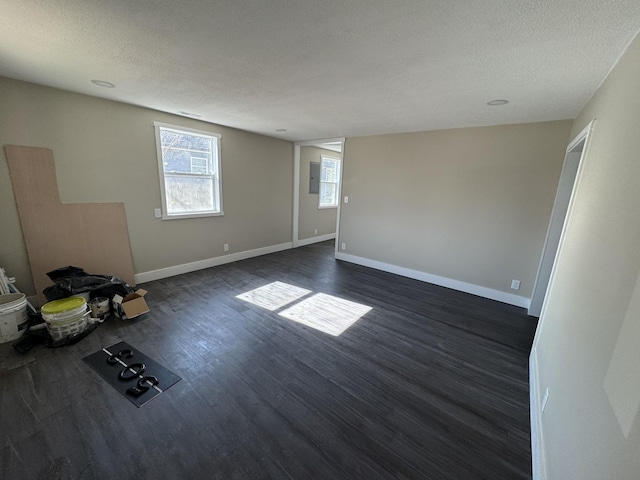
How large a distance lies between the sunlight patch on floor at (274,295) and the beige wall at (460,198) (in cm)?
188

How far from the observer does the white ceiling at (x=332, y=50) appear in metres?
1.29

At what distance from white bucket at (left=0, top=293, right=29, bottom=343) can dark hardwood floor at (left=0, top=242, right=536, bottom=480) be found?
23 centimetres

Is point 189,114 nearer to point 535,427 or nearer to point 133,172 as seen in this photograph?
point 133,172

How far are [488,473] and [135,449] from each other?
197cm

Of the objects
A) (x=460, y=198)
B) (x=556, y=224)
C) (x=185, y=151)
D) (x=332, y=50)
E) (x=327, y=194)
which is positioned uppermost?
(x=332, y=50)

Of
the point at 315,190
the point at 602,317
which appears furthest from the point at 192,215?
the point at 602,317

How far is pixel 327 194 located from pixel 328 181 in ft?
1.12

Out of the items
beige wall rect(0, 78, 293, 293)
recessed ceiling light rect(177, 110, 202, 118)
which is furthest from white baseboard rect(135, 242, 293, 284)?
recessed ceiling light rect(177, 110, 202, 118)

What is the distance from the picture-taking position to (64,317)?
2285 millimetres

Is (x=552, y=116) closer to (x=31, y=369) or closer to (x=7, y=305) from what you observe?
(x=31, y=369)

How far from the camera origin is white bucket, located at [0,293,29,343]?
2.23 metres

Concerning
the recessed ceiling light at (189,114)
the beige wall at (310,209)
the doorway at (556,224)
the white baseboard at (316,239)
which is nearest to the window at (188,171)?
the recessed ceiling light at (189,114)

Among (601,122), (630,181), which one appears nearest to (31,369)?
(630,181)

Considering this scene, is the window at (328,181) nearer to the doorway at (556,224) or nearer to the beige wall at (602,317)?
the doorway at (556,224)
